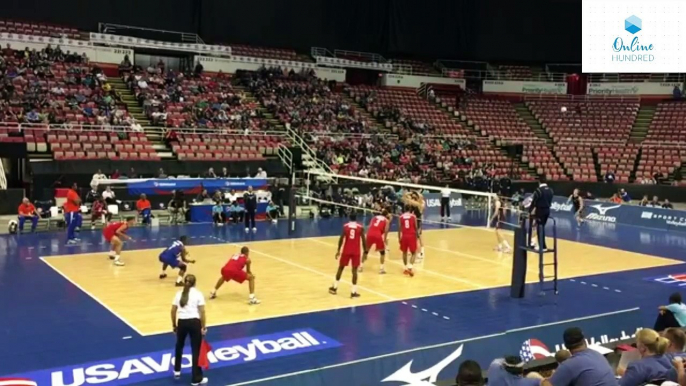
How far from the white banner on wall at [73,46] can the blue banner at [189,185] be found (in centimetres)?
1416

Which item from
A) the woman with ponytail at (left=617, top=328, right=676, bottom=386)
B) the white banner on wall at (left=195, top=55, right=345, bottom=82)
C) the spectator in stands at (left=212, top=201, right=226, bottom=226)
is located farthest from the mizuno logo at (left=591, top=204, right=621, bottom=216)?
the woman with ponytail at (left=617, top=328, right=676, bottom=386)

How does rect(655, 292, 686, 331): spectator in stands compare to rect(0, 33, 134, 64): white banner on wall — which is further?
rect(0, 33, 134, 64): white banner on wall

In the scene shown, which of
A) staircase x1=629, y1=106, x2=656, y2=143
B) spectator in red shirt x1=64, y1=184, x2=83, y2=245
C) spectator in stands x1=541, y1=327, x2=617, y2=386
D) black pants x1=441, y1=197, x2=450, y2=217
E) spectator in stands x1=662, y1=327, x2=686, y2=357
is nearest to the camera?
spectator in stands x1=541, y1=327, x2=617, y2=386

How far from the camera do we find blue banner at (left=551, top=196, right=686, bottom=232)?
91.4 feet

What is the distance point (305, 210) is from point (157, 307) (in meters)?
15.6

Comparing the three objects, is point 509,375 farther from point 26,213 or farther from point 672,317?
point 26,213

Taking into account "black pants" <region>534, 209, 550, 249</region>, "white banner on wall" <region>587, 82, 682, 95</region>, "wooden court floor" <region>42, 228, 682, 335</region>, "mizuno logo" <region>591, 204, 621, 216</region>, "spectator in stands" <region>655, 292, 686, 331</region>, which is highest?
"white banner on wall" <region>587, 82, 682, 95</region>

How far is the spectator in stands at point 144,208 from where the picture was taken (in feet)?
77.6

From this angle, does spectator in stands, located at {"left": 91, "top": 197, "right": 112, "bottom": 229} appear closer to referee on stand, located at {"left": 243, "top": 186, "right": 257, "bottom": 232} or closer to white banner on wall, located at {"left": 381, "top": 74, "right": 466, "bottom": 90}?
referee on stand, located at {"left": 243, "top": 186, "right": 257, "bottom": 232}

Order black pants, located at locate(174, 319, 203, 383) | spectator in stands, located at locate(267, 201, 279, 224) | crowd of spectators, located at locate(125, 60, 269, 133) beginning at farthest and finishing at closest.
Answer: crowd of spectators, located at locate(125, 60, 269, 133) → spectator in stands, located at locate(267, 201, 279, 224) → black pants, located at locate(174, 319, 203, 383)

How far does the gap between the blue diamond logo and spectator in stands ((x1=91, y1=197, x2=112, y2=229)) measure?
57.5 feet

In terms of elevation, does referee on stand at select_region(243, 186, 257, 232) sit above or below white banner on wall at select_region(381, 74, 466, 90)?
below

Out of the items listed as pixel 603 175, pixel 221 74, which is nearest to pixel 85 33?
pixel 221 74

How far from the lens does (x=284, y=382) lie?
7168mm
